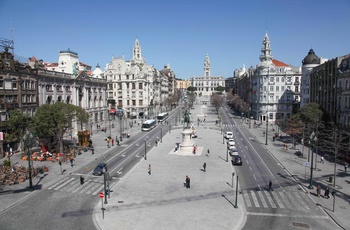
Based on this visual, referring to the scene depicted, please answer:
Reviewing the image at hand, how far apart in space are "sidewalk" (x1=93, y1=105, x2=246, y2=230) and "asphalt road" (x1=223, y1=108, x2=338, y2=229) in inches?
55.8

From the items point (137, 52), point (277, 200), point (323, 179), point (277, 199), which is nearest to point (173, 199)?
point (277, 200)

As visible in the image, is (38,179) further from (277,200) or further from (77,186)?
(277,200)

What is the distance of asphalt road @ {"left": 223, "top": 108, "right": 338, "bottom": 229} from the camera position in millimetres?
24766

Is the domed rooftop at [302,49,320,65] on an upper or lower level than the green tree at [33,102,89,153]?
upper

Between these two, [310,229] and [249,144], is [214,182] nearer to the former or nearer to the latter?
[310,229]

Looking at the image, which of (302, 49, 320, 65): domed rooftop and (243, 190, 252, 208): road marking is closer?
(243, 190, 252, 208): road marking

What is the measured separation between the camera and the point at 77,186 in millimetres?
34219

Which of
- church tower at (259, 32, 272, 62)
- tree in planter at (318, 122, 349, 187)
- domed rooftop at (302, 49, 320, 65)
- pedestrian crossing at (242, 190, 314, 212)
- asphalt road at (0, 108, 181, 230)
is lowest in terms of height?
asphalt road at (0, 108, 181, 230)

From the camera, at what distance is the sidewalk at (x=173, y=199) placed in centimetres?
2459

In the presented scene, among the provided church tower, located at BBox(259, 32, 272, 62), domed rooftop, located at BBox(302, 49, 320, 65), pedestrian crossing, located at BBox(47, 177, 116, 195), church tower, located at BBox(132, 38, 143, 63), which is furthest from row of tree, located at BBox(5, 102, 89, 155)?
church tower, located at BBox(132, 38, 143, 63)

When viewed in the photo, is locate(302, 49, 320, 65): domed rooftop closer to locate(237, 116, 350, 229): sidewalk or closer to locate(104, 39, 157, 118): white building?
locate(237, 116, 350, 229): sidewalk

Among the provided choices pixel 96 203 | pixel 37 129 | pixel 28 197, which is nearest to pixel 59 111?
pixel 37 129

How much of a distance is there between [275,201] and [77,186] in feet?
73.5

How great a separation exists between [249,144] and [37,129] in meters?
41.5
